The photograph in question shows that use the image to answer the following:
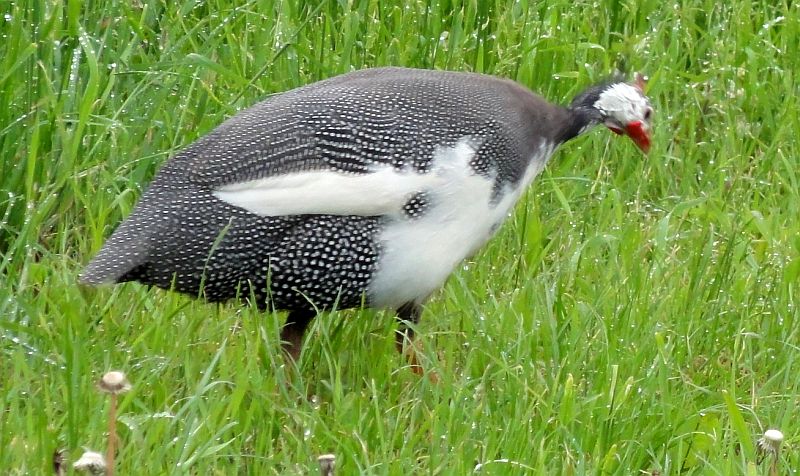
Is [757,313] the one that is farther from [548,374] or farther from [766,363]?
[548,374]

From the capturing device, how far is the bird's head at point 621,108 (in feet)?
13.4

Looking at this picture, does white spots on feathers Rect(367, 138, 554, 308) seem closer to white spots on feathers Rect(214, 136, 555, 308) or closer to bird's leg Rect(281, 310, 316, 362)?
white spots on feathers Rect(214, 136, 555, 308)

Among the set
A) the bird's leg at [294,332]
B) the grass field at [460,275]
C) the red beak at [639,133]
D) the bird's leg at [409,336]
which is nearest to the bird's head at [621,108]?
the red beak at [639,133]

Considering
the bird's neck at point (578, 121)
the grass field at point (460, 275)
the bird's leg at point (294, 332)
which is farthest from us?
the bird's neck at point (578, 121)

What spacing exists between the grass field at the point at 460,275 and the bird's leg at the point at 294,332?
30 millimetres

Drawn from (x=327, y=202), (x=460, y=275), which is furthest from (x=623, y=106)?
(x=327, y=202)

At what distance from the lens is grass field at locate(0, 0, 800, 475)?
3.22 metres

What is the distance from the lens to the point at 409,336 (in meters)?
3.87

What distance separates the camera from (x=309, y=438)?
10.3ft

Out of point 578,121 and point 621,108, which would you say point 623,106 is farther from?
point 578,121

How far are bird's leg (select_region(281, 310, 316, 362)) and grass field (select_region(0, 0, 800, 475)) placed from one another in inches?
1.2

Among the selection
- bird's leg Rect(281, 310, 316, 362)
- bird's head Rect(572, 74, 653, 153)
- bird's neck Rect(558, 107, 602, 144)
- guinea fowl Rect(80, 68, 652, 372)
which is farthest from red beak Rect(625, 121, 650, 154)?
bird's leg Rect(281, 310, 316, 362)

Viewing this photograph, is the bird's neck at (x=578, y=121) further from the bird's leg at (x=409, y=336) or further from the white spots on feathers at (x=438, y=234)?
the bird's leg at (x=409, y=336)

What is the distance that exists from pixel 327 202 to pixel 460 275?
2.51 ft
